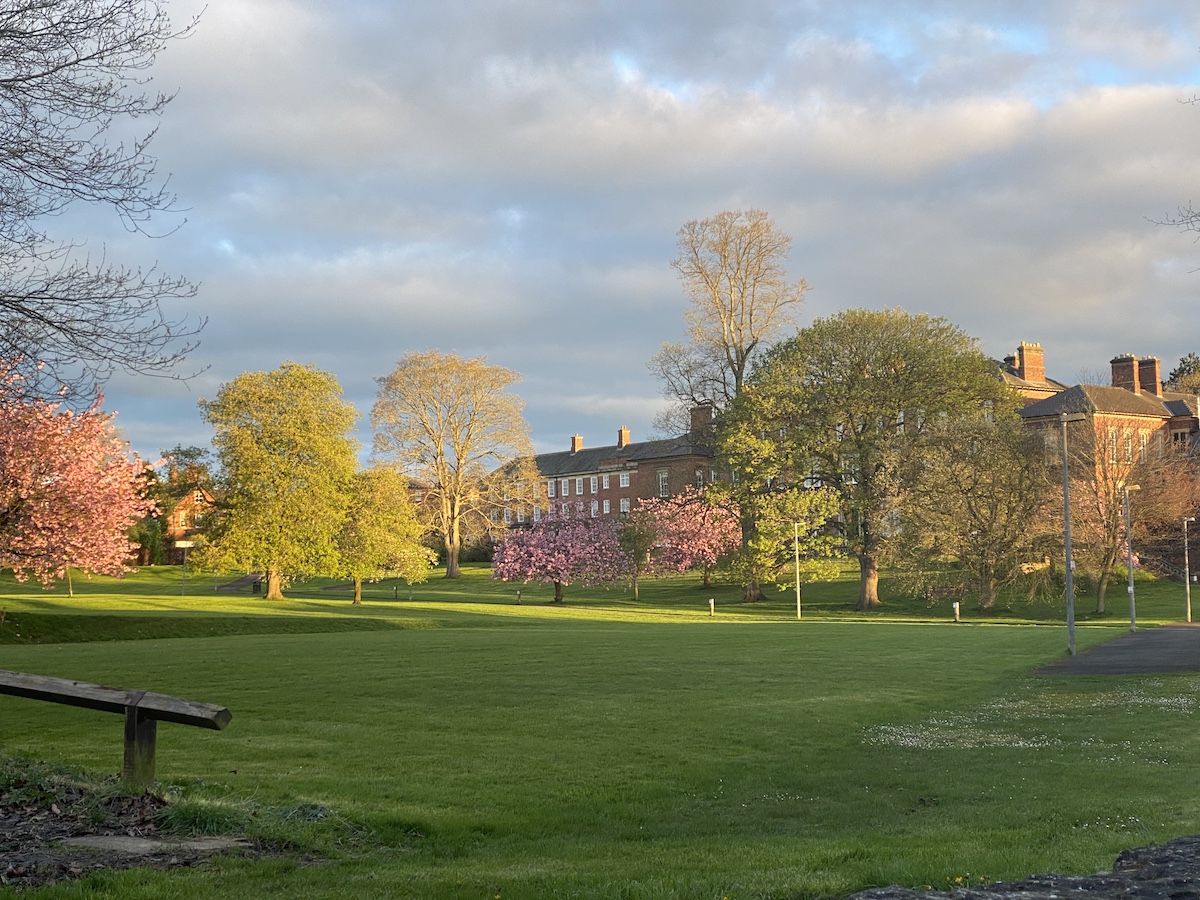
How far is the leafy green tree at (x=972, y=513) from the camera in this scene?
61.6 metres

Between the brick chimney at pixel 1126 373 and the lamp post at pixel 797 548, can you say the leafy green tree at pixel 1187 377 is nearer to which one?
the brick chimney at pixel 1126 373

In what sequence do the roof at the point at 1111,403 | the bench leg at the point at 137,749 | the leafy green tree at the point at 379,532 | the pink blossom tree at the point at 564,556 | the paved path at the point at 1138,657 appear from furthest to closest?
the roof at the point at 1111,403 → the pink blossom tree at the point at 564,556 → the leafy green tree at the point at 379,532 → the paved path at the point at 1138,657 → the bench leg at the point at 137,749

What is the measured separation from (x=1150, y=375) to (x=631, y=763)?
99612mm

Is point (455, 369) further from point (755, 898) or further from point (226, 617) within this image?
point (755, 898)

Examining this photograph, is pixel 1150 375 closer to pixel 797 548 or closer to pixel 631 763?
pixel 797 548

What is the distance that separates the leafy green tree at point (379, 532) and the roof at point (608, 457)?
4803cm

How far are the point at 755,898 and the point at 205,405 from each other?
63048 millimetres

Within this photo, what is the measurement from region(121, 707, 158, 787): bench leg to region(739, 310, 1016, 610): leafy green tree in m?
55.6

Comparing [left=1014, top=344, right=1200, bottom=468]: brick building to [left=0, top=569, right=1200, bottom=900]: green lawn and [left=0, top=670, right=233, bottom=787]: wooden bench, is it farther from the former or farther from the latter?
[left=0, top=670, right=233, bottom=787]: wooden bench

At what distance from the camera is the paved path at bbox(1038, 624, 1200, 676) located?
2945cm

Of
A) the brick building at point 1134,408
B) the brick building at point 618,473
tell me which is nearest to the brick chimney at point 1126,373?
the brick building at point 1134,408

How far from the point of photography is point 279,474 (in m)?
64.0

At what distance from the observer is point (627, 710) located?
61.8 feet

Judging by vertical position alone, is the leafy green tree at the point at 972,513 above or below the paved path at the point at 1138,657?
above
